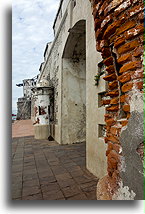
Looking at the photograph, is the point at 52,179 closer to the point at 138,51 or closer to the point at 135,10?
the point at 138,51

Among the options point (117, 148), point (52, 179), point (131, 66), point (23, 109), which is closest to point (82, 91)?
point (52, 179)

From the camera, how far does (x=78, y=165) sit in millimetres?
3312

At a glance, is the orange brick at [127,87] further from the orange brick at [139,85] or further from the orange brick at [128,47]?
the orange brick at [128,47]

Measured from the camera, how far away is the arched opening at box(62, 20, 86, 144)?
5461mm

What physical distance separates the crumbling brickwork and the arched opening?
4099 mm

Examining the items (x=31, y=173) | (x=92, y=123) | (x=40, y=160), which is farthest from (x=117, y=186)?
(x=40, y=160)

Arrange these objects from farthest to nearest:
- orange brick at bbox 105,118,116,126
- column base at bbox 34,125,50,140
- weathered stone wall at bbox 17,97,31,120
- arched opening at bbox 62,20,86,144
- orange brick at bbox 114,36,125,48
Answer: weathered stone wall at bbox 17,97,31,120 < column base at bbox 34,125,50,140 < arched opening at bbox 62,20,86,144 < orange brick at bbox 105,118,116,126 < orange brick at bbox 114,36,125,48

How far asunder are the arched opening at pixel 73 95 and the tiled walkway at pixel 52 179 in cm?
149

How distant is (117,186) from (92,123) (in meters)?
1.71

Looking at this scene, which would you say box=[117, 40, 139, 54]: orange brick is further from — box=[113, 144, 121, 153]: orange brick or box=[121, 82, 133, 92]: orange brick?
box=[113, 144, 121, 153]: orange brick

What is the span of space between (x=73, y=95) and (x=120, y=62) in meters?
4.46

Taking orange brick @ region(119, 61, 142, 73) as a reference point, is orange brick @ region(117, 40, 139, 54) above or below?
above

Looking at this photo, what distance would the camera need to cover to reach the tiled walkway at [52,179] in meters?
2.15

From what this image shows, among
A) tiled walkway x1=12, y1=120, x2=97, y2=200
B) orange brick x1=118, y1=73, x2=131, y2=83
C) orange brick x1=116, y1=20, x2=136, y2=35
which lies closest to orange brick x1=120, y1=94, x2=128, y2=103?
orange brick x1=118, y1=73, x2=131, y2=83
